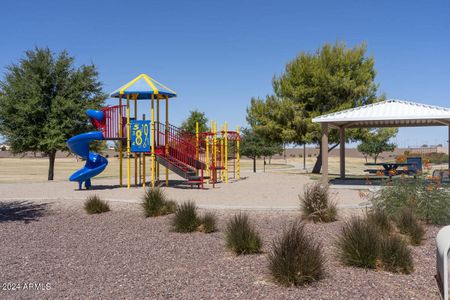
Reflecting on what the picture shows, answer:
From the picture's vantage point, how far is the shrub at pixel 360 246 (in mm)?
6740

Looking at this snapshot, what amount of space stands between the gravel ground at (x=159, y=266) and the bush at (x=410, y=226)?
181 millimetres

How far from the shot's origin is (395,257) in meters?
6.65

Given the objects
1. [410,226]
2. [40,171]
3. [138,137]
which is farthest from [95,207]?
[40,171]

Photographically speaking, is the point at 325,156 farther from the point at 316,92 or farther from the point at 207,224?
the point at 316,92

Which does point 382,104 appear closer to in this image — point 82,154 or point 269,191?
point 269,191

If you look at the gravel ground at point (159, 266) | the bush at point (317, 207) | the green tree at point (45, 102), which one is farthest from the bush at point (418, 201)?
the green tree at point (45, 102)

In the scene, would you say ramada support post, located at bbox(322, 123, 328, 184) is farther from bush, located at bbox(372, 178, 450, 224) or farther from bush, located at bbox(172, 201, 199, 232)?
bush, located at bbox(172, 201, 199, 232)

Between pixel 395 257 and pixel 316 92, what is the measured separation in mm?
25122

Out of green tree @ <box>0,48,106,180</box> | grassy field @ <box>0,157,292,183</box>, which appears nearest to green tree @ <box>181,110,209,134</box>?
grassy field @ <box>0,157,292,183</box>

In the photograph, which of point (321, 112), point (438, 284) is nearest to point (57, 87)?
point (321, 112)

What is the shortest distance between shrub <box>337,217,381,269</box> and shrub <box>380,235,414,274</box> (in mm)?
106

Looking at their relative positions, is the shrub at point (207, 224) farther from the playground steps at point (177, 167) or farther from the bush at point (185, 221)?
the playground steps at point (177, 167)

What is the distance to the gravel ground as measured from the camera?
588 centimetres

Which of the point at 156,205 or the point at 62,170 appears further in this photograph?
the point at 62,170
